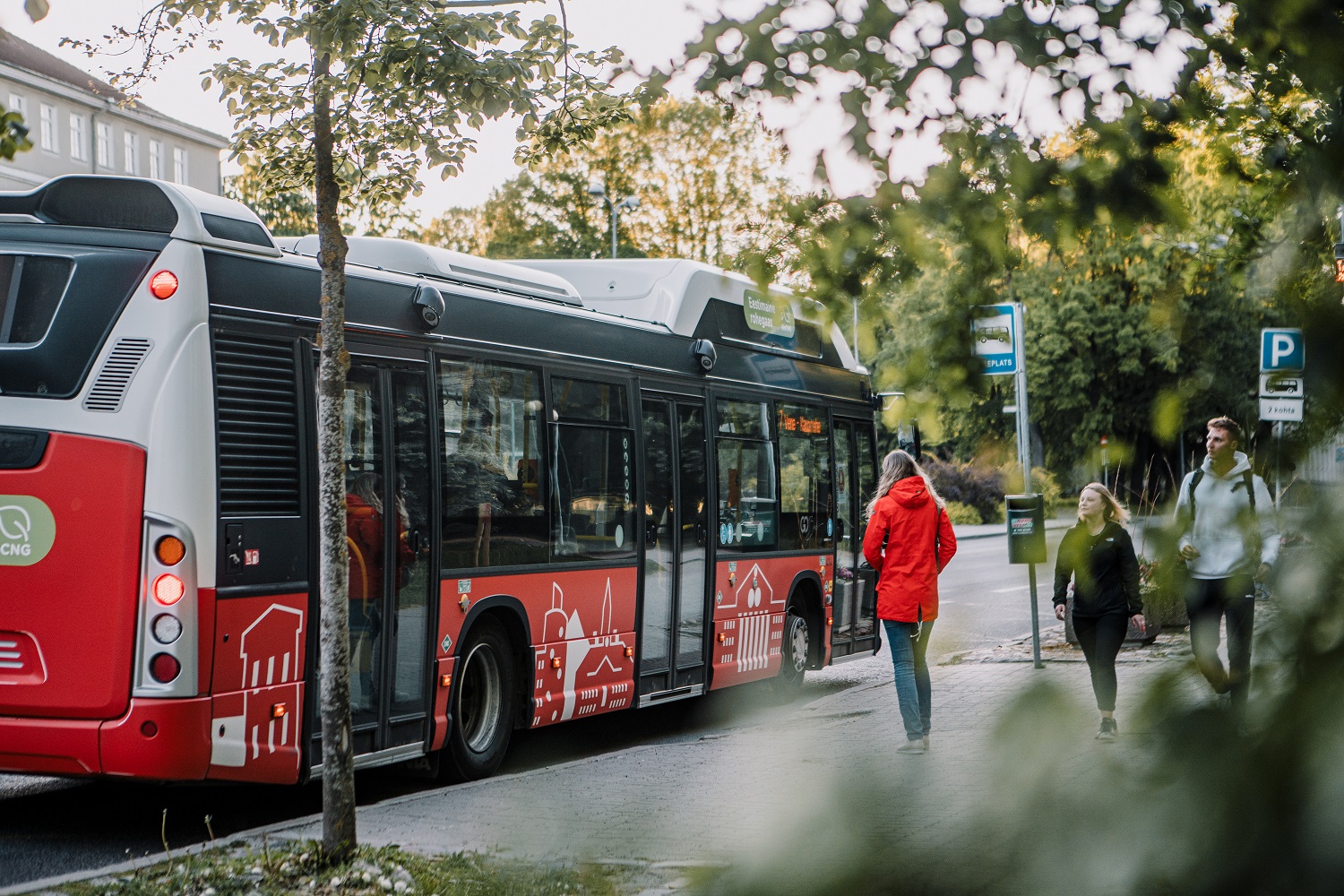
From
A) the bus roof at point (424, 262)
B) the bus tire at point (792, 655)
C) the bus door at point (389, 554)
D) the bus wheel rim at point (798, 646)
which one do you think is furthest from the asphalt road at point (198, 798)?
the bus roof at point (424, 262)

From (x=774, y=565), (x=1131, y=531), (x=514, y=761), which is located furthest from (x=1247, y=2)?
(x=774, y=565)

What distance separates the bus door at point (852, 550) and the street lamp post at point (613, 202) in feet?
51.4

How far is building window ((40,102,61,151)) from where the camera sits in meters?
54.1

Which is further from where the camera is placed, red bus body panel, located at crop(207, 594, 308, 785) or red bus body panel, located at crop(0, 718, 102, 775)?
red bus body panel, located at crop(207, 594, 308, 785)

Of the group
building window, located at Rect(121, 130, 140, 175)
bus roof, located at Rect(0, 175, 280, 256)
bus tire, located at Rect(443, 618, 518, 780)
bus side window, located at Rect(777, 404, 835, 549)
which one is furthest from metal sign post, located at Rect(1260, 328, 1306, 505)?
building window, located at Rect(121, 130, 140, 175)

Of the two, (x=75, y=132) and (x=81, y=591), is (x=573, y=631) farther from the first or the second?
(x=75, y=132)

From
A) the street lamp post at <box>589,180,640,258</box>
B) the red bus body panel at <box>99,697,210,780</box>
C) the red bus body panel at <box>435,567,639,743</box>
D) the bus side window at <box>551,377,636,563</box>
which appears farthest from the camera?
the street lamp post at <box>589,180,640,258</box>

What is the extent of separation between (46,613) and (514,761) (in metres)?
3.79

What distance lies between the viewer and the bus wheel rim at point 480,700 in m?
8.98

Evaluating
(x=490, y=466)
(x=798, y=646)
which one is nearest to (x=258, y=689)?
(x=490, y=466)

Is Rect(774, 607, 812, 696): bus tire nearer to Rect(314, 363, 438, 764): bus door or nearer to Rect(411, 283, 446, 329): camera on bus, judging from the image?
Rect(314, 363, 438, 764): bus door

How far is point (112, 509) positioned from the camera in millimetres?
6840

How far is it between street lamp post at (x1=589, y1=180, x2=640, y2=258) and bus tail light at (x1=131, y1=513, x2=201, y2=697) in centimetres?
2290

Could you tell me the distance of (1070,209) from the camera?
172cm
